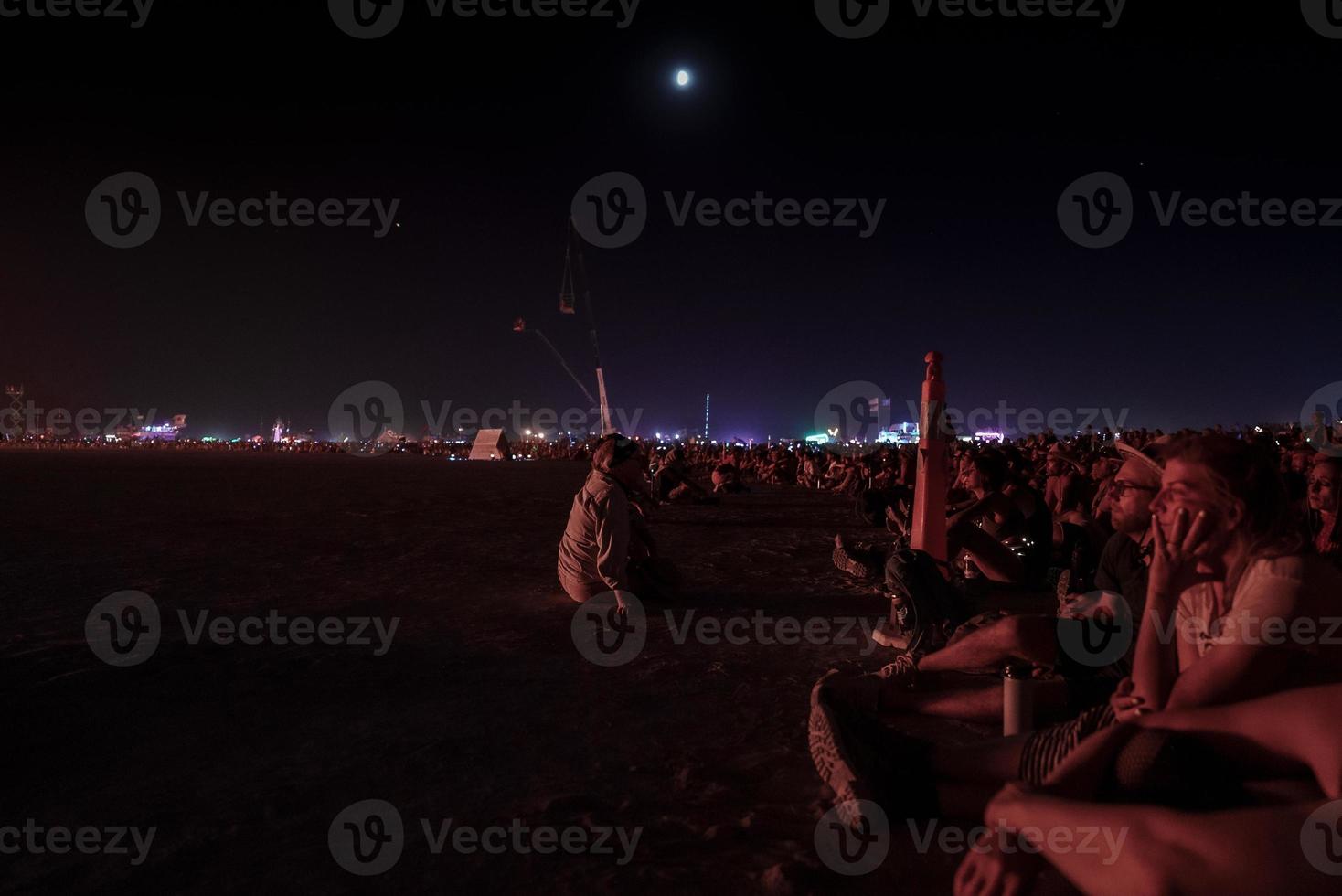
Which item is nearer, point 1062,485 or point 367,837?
point 367,837

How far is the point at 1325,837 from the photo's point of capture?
4.98ft

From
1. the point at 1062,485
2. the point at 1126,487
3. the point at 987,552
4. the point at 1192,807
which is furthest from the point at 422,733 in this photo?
the point at 1062,485

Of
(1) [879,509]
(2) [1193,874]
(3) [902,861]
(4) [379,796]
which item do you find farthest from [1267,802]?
(1) [879,509]

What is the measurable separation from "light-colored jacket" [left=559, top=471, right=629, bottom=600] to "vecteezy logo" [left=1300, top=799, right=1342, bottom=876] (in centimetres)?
419

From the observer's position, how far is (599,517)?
554cm

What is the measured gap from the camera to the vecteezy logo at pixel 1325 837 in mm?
1488

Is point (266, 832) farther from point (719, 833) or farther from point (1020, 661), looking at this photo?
point (1020, 661)

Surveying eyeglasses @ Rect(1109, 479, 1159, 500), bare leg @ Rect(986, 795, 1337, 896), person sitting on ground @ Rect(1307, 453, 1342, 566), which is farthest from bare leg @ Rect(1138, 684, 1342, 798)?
person sitting on ground @ Rect(1307, 453, 1342, 566)

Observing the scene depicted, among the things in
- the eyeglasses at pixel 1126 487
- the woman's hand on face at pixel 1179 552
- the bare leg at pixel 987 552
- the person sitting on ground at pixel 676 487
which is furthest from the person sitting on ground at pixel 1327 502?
the person sitting on ground at pixel 676 487

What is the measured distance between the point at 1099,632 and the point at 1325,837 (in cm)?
169

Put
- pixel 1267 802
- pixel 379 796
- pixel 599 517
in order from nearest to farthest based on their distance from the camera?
1. pixel 1267 802
2. pixel 379 796
3. pixel 599 517

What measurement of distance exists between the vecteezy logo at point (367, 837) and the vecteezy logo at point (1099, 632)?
111 inches

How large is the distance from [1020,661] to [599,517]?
3.12 m
